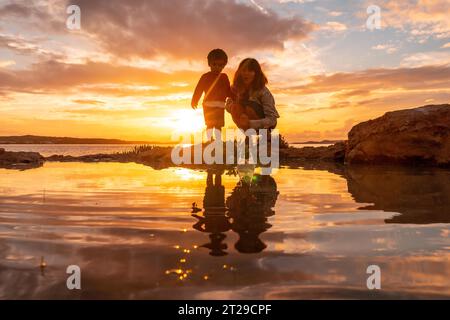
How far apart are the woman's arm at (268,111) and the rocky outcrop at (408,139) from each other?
25.3 feet

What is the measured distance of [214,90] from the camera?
903cm

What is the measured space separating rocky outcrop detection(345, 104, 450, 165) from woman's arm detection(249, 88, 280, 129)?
770cm

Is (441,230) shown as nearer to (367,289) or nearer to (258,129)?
(367,289)

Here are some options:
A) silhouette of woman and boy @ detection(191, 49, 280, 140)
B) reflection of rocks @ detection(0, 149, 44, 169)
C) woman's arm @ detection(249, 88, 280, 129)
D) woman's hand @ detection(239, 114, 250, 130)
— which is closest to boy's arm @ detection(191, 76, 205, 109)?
silhouette of woman and boy @ detection(191, 49, 280, 140)

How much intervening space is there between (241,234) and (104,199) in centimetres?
249

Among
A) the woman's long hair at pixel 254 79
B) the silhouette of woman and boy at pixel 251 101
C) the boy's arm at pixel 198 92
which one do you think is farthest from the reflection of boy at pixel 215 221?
the boy's arm at pixel 198 92

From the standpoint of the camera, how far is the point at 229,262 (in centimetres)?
218

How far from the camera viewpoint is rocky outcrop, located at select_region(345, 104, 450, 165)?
12.4 m

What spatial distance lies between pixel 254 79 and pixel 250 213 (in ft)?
11.5

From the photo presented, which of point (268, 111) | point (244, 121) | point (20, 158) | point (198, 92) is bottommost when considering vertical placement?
point (20, 158)

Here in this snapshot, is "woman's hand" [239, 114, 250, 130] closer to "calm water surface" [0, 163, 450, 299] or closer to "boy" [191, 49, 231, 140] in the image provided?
"calm water surface" [0, 163, 450, 299]

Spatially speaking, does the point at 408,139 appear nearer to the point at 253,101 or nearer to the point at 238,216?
the point at 253,101

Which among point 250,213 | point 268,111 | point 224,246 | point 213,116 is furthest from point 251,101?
point 224,246
